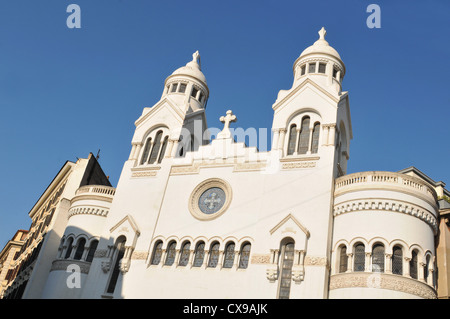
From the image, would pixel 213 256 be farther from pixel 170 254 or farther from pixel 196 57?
pixel 196 57

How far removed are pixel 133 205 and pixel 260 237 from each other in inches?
394

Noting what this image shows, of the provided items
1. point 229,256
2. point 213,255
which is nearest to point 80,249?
point 213,255

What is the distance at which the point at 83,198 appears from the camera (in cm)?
3444

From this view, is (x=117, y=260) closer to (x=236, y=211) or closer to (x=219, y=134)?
(x=236, y=211)

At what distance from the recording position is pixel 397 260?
24156 millimetres

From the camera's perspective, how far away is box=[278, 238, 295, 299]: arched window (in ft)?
82.9

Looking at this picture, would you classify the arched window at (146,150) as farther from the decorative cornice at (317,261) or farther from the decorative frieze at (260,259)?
the decorative cornice at (317,261)

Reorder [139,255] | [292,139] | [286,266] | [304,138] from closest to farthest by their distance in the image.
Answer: [286,266] → [139,255] → [304,138] → [292,139]

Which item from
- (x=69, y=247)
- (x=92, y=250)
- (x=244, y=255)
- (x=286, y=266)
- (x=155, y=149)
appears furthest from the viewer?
(x=155, y=149)

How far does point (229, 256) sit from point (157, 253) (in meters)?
5.01

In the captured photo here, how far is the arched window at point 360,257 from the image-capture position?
24.4 metres

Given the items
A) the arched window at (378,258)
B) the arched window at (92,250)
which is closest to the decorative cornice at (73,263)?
the arched window at (92,250)

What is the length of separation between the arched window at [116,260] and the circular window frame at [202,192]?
17.2 ft
